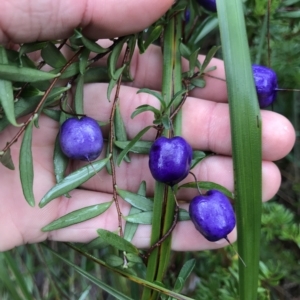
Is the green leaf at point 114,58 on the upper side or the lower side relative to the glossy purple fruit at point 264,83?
upper

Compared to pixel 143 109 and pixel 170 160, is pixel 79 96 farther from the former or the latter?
pixel 170 160

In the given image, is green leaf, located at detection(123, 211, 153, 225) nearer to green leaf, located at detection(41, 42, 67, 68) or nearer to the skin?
the skin

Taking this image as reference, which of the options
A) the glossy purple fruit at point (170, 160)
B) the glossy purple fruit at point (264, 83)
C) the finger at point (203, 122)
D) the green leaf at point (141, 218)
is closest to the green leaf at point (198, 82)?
the finger at point (203, 122)

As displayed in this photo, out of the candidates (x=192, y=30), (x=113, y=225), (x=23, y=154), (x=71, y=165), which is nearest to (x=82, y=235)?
(x=113, y=225)

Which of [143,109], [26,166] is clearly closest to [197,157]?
[143,109]

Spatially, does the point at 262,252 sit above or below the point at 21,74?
below

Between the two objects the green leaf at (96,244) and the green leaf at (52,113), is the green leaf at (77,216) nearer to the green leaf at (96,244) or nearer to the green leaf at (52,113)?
the green leaf at (96,244)

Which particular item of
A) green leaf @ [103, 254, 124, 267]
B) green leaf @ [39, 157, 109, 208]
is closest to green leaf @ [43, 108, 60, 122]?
green leaf @ [39, 157, 109, 208]
